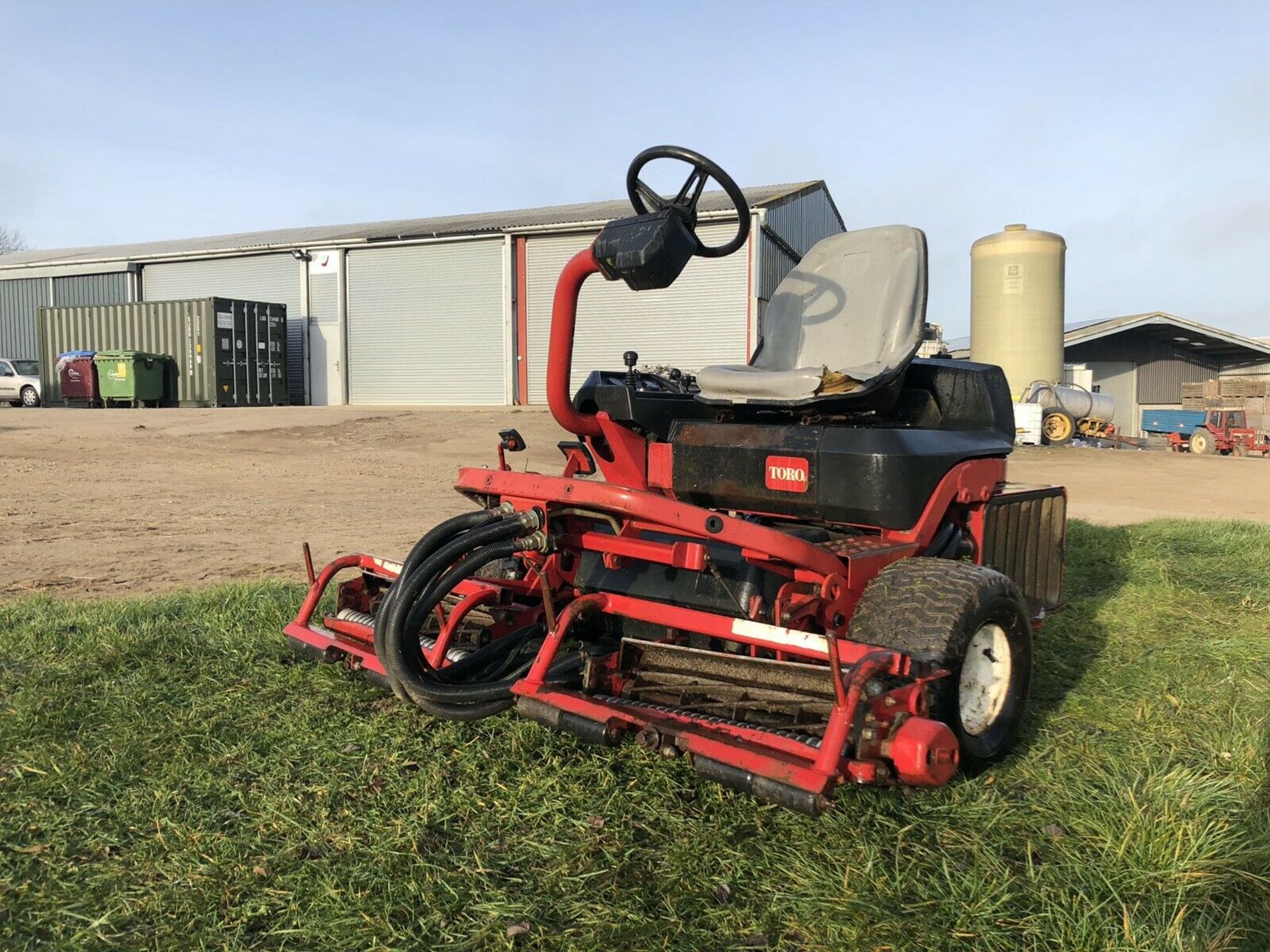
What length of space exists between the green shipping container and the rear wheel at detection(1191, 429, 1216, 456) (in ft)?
82.6

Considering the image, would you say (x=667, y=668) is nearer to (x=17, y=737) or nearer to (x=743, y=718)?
(x=743, y=718)

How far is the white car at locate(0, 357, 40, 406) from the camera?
2433 cm

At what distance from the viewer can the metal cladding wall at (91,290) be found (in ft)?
89.2

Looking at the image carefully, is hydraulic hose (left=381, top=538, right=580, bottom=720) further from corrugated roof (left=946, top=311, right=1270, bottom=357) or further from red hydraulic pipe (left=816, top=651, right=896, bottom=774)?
corrugated roof (left=946, top=311, right=1270, bottom=357)

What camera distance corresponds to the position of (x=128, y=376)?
865 inches

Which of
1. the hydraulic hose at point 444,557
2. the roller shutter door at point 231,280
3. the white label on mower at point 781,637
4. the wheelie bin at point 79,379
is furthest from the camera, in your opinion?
the roller shutter door at point 231,280

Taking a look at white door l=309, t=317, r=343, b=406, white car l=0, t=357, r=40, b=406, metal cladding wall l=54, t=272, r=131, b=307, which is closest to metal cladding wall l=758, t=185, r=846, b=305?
white door l=309, t=317, r=343, b=406

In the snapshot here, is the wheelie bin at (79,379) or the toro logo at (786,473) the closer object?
the toro logo at (786,473)

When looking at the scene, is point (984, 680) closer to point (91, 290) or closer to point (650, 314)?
point (650, 314)

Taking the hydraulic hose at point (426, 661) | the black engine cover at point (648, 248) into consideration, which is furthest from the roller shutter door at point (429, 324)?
the hydraulic hose at point (426, 661)

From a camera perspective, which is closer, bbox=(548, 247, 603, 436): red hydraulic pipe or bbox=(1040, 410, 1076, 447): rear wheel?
bbox=(548, 247, 603, 436): red hydraulic pipe

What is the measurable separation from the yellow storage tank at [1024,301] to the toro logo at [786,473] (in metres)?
19.4

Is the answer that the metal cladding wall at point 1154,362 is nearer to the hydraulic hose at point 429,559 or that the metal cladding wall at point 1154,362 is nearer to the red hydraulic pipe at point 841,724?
the hydraulic hose at point 429,559

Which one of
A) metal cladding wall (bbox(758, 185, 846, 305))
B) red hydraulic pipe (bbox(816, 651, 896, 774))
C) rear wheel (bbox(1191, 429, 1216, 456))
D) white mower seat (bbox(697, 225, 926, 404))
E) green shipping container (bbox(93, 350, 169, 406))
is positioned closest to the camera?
red hydraulic pipe (bbox(816, 651, 896, 774))
